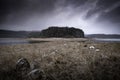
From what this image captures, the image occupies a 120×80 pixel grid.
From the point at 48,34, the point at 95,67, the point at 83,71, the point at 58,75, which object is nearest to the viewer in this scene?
the point at 58,75

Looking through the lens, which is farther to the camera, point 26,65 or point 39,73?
point 26,65

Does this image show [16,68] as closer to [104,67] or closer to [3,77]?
[3,77]

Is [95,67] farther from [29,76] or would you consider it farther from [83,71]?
[29,76]

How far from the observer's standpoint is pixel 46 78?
3.78m

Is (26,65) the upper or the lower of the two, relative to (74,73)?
upper

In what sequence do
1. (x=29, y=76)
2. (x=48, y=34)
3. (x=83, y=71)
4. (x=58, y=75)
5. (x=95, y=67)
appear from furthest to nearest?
(x=48, y=34) → (x=95, y=67) → (x=83, y=71) → (x=58, y=75) → (x=29, y=76)

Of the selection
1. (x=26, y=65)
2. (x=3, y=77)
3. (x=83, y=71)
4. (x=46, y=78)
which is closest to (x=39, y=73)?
(x=46, y=78)

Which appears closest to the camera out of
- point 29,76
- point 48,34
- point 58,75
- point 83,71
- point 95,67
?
point 29,76

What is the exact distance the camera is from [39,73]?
380 centimetres

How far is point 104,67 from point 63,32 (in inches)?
4790

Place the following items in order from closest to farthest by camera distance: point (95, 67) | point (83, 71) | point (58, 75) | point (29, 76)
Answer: point (29, 76)
point (58, 75)
point (83, 71)
point (95, 67)

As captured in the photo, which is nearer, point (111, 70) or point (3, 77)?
point (3, 77)

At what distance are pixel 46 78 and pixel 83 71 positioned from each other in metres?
1.77

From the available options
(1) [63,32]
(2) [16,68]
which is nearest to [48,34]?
(1) [63,32]
